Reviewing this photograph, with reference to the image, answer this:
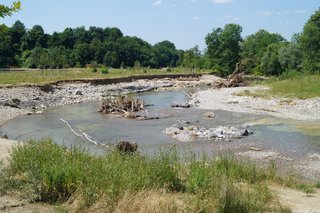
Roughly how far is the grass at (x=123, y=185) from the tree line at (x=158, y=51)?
202 feet

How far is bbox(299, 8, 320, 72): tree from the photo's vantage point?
68.0 m

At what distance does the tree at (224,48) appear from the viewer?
339ft

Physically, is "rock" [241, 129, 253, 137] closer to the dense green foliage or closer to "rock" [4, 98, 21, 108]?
"rock" [4, 98, 21, 108]

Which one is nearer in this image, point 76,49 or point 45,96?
point 45,96

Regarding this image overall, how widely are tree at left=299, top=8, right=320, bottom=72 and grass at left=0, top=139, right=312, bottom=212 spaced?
6162 centimetres

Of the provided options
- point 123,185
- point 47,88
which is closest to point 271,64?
point 47,88

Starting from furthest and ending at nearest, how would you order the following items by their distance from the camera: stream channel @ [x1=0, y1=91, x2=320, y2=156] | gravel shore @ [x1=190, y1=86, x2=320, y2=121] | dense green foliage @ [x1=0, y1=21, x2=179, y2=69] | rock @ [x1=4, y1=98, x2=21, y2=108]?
dense green foliage @ [x1=0, y1=21, x2=179, y2=69]
rock @ [x1=4, y1=98, x2=21, y2=108]
gravel shore @ [x1=190, y1=86, x2=320, y2=121]
stream channel @ [x1=0, y1=91, x2=320, y2=156]

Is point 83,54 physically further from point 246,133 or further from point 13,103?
point 246,133

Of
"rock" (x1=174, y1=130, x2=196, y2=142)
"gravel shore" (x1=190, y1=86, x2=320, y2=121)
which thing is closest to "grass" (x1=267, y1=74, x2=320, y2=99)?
"gravel shore" (x1=190, y1=86, x2=320, y2=121)

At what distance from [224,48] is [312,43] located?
36.6 metres

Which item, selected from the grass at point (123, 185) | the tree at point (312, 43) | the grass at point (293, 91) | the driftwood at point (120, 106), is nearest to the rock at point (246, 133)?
the grass at point (123, 185)

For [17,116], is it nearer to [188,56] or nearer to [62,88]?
[62,88]

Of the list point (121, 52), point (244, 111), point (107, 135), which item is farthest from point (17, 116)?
point (121, 52)

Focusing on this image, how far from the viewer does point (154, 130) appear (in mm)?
29844
